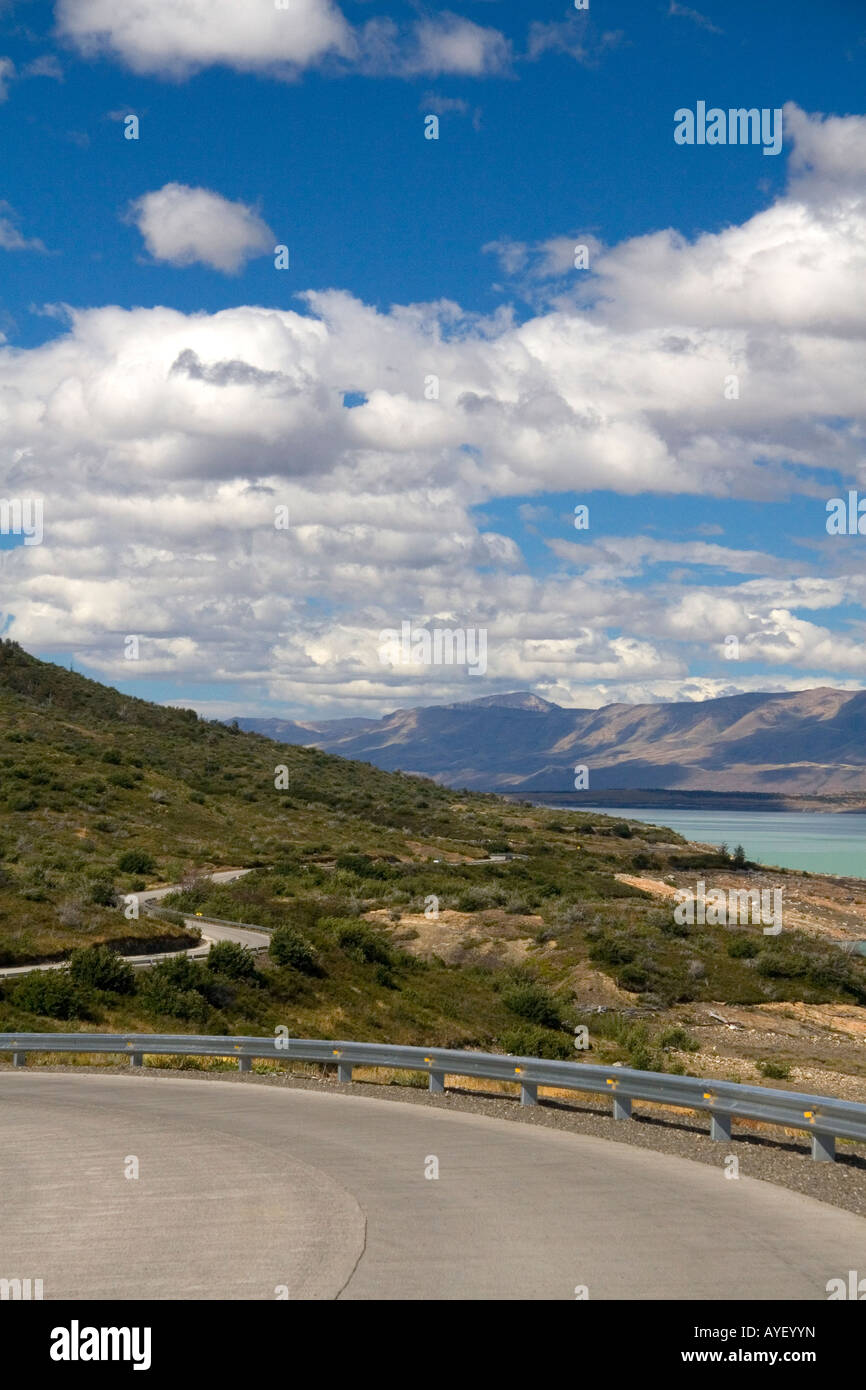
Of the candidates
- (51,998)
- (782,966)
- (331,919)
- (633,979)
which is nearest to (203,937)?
(331,919)

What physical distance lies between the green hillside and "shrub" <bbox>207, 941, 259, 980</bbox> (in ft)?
0.16

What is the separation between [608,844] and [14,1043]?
70061mm

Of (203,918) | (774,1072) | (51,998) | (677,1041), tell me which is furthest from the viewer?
(203,918)

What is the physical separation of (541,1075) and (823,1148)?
4.05 meters

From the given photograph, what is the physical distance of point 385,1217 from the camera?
9219mm

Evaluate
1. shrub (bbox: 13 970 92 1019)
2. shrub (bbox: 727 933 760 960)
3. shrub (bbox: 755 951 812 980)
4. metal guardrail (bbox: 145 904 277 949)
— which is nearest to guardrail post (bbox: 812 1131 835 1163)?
shrub (bbox: 13 970 92 1019)

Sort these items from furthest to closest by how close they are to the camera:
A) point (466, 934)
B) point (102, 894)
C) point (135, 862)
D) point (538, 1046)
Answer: point (135, 862) < point (466, 934) < point (102, 894) < point (538, 1046)

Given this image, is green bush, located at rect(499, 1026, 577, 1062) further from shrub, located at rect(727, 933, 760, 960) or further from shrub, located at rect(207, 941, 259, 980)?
shrub, located at rect(727, 933, 760, 960)

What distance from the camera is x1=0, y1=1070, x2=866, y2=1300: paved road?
24.6 ft

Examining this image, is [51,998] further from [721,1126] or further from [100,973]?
[721,1126]

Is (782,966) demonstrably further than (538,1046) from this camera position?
Yes

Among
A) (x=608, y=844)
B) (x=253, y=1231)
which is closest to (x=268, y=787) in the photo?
(x=608, y=844)

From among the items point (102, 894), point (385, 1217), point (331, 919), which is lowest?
point (331, 919)

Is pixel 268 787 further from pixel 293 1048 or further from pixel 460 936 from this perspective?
pixel 293 1048
